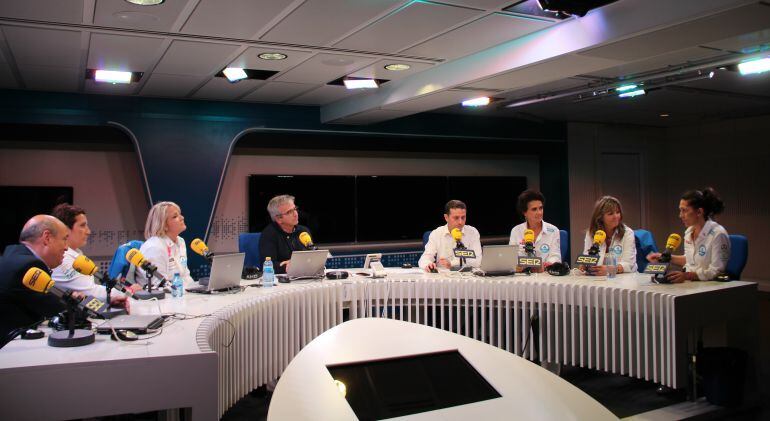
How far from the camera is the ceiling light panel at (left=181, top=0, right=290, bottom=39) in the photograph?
3.28 meters

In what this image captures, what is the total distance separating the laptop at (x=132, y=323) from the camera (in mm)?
2607

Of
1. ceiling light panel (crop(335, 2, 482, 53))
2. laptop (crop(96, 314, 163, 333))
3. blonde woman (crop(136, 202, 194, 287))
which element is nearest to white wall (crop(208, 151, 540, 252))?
blonde woman (crop(136, 202, 194, 287))

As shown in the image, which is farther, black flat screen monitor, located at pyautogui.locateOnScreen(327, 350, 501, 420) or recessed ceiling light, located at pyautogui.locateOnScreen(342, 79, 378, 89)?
recessed ceiling light, located at pyautogui.locateOnScreen(342, 79, 378, 89)

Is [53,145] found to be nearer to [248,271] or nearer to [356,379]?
[248,271]

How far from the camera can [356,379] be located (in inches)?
67.7

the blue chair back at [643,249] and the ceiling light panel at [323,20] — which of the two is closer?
the ceiling light panel at [323,20]

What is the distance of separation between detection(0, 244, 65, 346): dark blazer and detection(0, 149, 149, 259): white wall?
4.01m

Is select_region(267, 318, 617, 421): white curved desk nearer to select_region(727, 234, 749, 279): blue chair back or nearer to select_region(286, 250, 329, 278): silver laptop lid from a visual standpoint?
select_region(286, 250, 329, 278): silver laptop lid

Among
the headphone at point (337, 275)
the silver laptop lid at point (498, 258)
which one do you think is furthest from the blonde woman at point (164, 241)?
the silver laptop lid at point (498, 258)

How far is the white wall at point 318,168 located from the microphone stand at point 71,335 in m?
4.53

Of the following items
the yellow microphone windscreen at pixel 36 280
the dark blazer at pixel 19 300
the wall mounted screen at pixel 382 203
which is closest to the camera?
the yellow microphone windscreen at pixel 36 280

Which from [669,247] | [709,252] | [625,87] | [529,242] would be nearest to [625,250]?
[669,247]

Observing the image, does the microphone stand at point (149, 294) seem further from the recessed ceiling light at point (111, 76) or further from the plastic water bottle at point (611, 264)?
→ the plastic water bottle at point (611, 264)

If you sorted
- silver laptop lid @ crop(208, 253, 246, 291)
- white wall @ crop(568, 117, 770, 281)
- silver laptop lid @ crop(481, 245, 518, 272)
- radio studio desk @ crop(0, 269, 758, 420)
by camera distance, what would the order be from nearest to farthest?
radio studio desk @ crop(0, 269, 758, 420) → silver laptop lid @ crop(208, 253, 246, 291) → silver laptop lid @ crop(481, 245, 518, 272) → white wall @ crop(568, 117, 770, 281)
